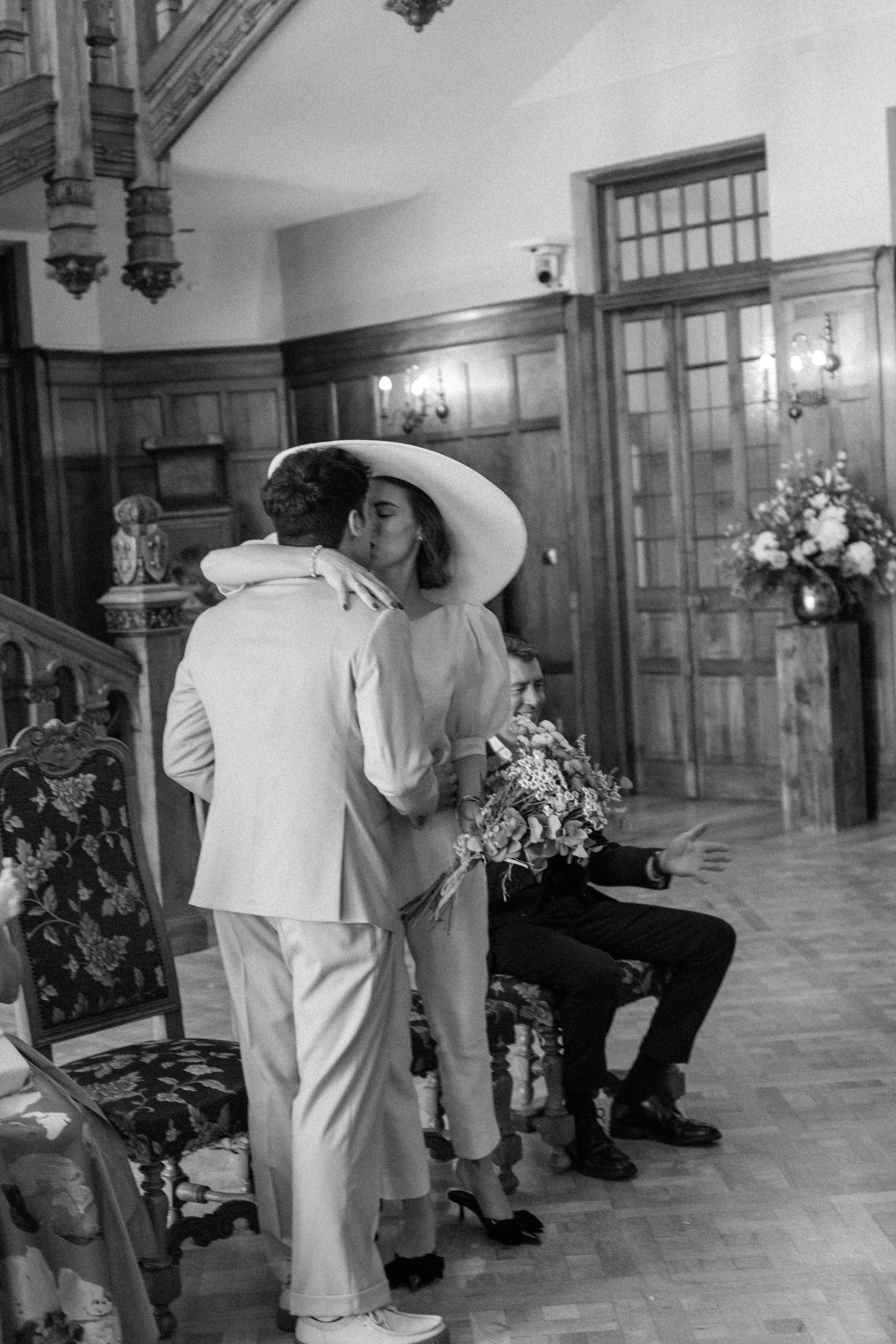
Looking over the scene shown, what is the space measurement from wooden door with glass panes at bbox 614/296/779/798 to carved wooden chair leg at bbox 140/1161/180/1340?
6.36m

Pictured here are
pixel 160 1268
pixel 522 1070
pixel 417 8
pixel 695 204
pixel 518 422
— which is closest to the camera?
pixel 160 1268

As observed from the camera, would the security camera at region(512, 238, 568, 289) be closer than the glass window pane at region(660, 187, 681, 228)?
No

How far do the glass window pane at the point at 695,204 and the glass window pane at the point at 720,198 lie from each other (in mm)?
42

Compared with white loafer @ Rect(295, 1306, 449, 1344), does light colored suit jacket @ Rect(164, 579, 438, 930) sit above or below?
above

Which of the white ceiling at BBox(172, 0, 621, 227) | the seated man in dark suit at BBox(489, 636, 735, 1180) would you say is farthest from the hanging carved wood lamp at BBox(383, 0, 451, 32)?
the seated man in dark suit at BBox(489, 636, 735, 1180)

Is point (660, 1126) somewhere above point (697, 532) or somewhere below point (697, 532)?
below

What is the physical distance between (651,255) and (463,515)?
640cm

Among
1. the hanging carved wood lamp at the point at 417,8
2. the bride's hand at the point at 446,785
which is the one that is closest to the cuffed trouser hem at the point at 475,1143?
the bride's hand at the point at 446,785

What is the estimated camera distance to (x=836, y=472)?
8359 millimetres

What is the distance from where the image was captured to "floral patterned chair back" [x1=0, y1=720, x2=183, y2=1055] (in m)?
3.49

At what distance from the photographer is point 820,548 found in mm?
8211

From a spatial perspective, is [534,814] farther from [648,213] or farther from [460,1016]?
[648,213]

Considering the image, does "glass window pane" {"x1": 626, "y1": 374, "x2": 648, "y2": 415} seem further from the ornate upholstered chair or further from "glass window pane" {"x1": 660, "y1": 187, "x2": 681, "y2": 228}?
the ornate upholstered chair

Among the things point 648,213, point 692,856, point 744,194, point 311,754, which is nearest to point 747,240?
point 744,194
